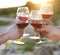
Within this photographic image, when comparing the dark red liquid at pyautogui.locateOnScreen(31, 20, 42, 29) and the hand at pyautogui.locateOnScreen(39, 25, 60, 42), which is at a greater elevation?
the dark red liquid at pyautogui.locateOnScreen(31, 20, 42, 29)

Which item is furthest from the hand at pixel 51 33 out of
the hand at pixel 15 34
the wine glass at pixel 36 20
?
the hand at pixel 15 34

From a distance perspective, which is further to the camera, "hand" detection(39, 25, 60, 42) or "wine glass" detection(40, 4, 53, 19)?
"wine glass" detection(40, 4, 53, 19)

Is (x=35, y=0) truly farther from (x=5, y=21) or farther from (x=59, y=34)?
(x=59, y=34)

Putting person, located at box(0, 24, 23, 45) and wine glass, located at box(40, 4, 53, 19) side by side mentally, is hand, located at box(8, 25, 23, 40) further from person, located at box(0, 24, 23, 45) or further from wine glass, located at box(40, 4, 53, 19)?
wine glass, located at box(40, 4, 53, 19)

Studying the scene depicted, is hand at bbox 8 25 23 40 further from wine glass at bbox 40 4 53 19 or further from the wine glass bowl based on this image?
wine glass at bbox 40 4 53 19

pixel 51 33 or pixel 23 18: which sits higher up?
pixel 23 18

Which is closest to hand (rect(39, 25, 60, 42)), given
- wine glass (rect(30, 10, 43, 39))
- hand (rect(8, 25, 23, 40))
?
wine glass (rect(30, 10, 43, 39))

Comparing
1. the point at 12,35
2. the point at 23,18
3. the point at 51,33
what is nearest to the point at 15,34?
the point at 12,35

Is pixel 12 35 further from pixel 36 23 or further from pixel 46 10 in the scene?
pixel 46 10

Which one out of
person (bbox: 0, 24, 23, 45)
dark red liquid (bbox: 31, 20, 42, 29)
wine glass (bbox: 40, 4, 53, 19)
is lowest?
person (bbox: 0, 24, 23, 45)

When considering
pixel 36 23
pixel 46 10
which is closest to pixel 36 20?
pixel 36 23

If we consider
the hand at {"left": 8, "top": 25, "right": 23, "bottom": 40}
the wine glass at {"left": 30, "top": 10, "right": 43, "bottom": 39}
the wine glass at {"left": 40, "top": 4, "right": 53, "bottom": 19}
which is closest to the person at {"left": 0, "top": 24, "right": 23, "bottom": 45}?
the hand at {"left": 8, "top": 25, "right": 23, "bottom": 40}

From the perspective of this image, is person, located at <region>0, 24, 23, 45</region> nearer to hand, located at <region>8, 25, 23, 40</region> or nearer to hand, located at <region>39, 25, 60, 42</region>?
hand, located at <region>8, 25, 23, 40</region>

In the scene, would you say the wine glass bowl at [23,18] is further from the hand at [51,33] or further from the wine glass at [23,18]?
the hand at [51,33]
